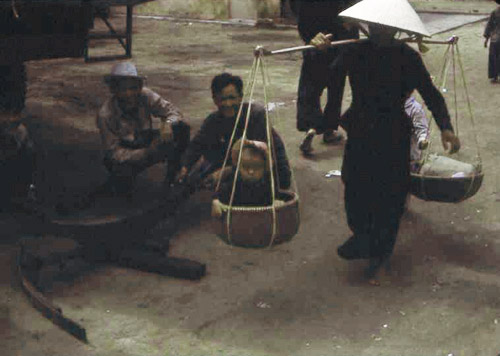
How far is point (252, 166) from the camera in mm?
4309

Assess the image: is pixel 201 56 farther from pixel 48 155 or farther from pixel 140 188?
pixel 140 188

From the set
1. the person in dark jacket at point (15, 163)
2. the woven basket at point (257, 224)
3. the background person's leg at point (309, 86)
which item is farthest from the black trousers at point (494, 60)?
the woven basket at point (257, 224)

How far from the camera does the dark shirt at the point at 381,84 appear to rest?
425 cm

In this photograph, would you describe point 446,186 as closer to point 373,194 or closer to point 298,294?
point 373,194

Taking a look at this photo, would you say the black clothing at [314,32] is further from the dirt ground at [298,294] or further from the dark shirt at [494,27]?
the dark shirt at [494,27]

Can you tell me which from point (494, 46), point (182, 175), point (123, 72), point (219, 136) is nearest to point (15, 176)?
point (123, 72)

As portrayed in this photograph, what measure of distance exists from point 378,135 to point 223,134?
123 cm

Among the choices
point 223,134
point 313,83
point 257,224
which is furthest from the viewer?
point 313,83

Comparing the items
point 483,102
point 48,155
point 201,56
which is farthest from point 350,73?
point 201,56

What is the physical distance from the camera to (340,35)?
253 inches

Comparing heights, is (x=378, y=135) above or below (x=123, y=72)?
below

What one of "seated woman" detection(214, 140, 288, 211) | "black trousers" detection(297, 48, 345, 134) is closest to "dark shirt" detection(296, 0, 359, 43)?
"black trousers" detection(297, 48, 345, 134)

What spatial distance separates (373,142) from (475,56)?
29.2ft

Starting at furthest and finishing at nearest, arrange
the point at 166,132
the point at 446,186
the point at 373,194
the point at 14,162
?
1. the point at 14,162
2. the point at 166,132
3. the point at 446,186
4. the point at 373,194
